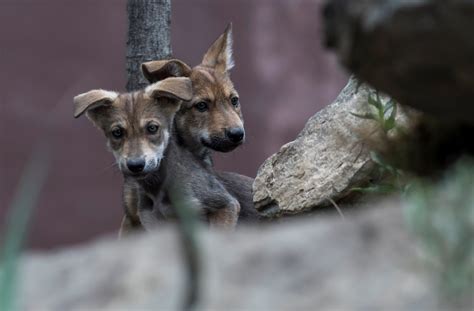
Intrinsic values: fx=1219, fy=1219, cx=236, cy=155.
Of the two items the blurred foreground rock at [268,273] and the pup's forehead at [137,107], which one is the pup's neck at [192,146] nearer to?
the pup's forehead at [137,107]

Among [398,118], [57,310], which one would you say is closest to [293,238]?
[57,310]

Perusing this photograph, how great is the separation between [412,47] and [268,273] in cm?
88

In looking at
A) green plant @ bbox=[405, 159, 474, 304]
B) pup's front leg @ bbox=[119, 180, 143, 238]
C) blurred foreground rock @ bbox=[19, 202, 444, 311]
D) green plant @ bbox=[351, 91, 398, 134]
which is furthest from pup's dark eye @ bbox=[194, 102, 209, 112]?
green plant @ bbox=[405, 159, 474, 304]

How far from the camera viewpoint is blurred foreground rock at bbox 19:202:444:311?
298cm

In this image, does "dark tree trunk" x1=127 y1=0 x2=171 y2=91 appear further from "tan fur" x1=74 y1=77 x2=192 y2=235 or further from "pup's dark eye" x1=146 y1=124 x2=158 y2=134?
"pup's dark eye" x1=146 y1=124 x2=158 y2=134

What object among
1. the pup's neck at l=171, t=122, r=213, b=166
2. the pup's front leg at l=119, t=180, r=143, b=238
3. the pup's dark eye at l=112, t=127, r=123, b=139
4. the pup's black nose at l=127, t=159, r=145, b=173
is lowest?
the pup's front leg at l=119, t=180, r=143, b=238

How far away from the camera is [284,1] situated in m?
11.7

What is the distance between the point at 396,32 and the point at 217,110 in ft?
11.5

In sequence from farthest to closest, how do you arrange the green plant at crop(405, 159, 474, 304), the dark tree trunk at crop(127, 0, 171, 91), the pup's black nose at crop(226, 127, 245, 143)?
the dark tree trunk at crop(127, 0, 171, 91) < the pup's black nose at crop(226, 127, 245, 143) < the green plant at crop(405, 159, 474, 304)

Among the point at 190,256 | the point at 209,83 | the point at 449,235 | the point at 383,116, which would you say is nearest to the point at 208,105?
the point at 209,83

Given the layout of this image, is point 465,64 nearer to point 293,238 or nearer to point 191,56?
point 293,238

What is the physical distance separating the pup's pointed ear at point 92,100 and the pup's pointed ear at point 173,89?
222 millimetres

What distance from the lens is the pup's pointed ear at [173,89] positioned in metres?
6.59

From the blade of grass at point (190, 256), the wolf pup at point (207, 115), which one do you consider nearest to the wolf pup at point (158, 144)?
the wolf pup at point (207, 115)
